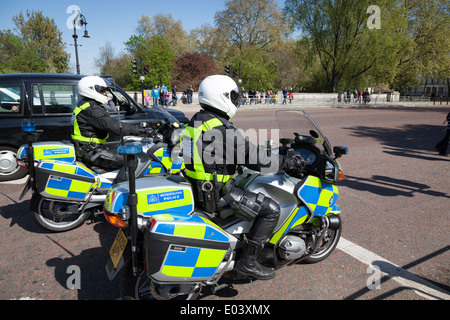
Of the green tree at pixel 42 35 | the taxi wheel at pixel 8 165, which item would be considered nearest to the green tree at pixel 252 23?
the green tree at pixel 42 35

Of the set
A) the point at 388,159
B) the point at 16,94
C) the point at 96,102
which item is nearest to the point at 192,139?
the point at 96,102

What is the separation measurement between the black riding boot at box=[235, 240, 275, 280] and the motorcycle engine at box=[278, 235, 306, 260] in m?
0.22

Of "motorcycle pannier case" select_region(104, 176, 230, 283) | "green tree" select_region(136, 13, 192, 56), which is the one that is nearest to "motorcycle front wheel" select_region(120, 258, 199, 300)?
"motorcycle pannier case" select_region(104, 176, 230, 283)

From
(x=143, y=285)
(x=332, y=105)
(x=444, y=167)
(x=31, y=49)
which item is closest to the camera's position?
(x=143, y=285)

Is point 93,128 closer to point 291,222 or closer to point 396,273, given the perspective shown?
point 291,222

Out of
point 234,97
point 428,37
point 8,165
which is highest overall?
point 428,37

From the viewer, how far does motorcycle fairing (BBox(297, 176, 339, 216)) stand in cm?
287

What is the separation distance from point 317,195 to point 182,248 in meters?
1.55

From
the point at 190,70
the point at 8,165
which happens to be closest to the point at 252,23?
the point at 190,70

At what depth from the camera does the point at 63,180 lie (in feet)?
11.7

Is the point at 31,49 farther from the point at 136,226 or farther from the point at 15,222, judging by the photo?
the point at 136,226

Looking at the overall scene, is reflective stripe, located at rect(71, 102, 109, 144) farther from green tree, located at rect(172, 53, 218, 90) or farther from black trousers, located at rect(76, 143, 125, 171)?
green tree, located at rect(172, 53, 218, 90)
